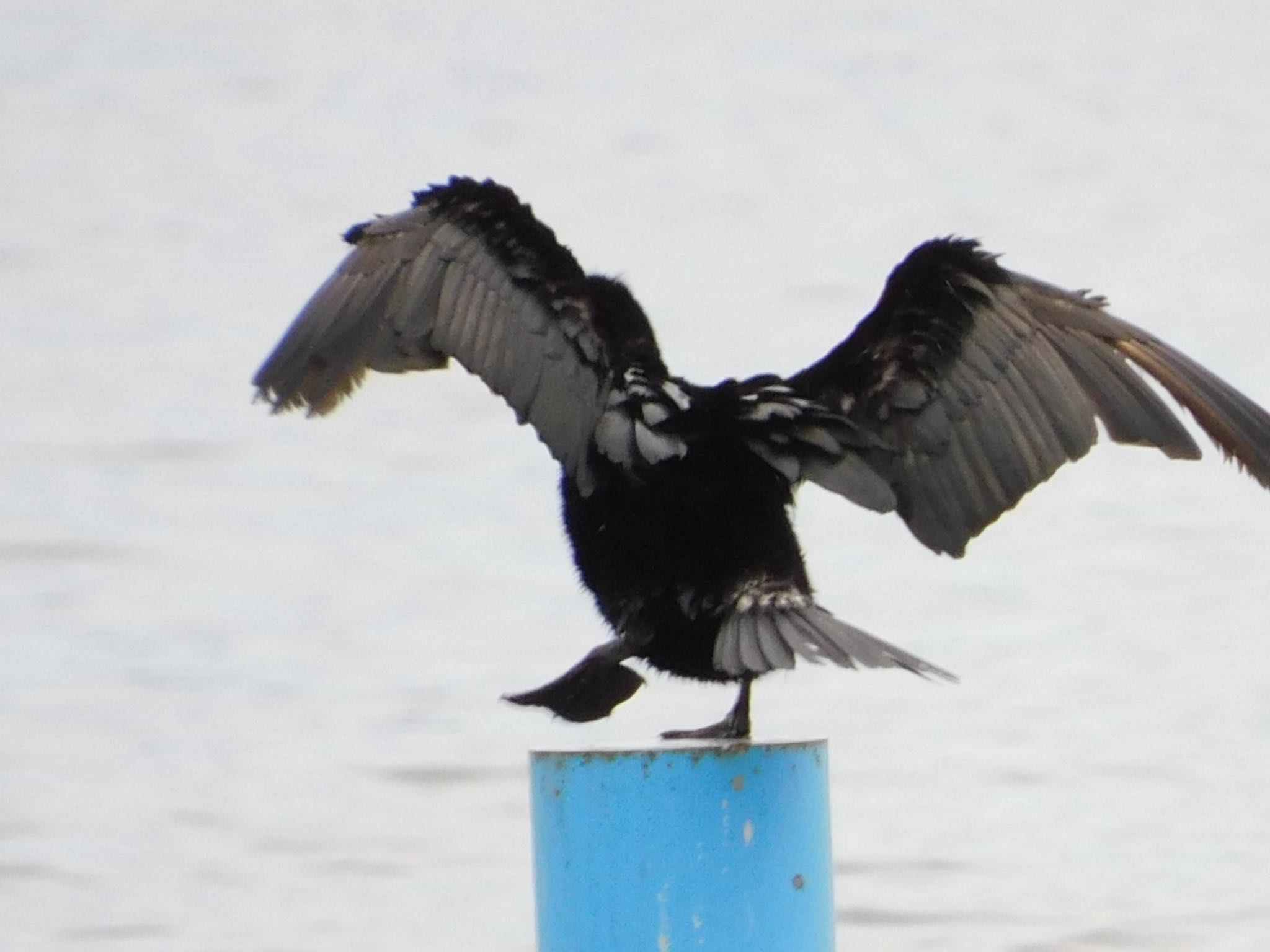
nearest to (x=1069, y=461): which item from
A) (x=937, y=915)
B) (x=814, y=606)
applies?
(x=814, y=606)

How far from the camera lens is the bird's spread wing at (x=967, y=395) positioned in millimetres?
4555

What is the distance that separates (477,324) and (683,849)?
1.11 meters

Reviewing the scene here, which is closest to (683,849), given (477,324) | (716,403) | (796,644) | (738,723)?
(796,644)

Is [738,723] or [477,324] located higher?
[477,324]

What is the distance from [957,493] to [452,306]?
97cm

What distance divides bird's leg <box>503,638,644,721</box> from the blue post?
67cm

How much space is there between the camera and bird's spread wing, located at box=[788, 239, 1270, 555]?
455 cm

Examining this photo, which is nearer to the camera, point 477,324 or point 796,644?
point 796,644

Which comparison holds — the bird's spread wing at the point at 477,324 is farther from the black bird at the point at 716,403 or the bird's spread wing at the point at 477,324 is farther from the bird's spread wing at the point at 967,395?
the bird's spread wing at the point at 967,395

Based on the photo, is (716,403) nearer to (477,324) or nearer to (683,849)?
(477,324)

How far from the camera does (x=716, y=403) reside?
4.35 metres

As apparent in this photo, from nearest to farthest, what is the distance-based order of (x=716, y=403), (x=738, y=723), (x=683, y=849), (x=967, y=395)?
(x=683, y=849) → (x=716, y=403) → (x=738, y=723) → (x=967, y=395)

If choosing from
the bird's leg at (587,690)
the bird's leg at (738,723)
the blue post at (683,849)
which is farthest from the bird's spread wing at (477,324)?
the blue post at (683,849)

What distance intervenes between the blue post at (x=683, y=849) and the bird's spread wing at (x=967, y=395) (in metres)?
0.88
